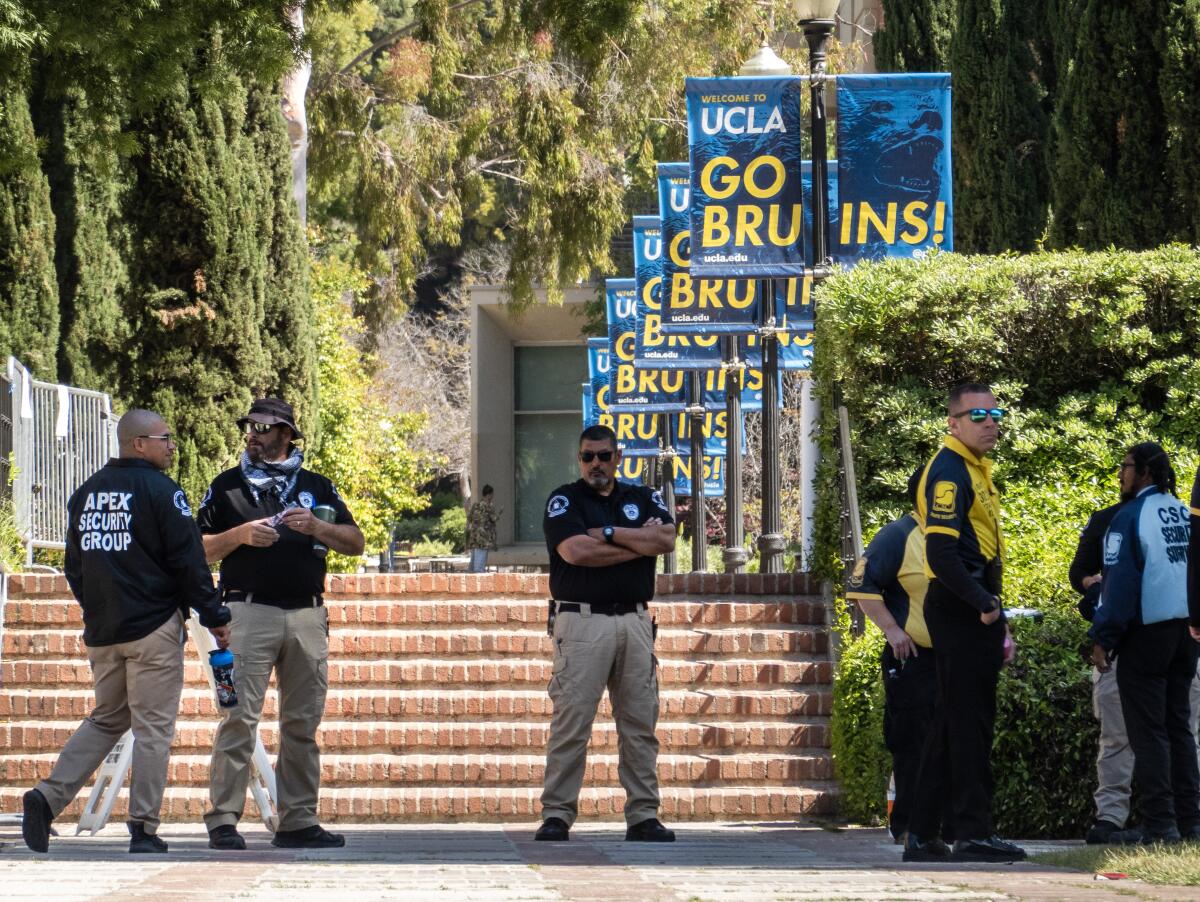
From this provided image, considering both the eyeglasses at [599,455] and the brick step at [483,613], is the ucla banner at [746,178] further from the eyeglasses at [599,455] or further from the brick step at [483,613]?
the eyeglasses at [599,455]

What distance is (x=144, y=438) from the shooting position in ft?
24.2

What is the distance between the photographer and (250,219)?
18156 millimetres

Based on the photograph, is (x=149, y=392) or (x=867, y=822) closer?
(x=867, y=822)

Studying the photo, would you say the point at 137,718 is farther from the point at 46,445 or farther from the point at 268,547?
the point at 46,445

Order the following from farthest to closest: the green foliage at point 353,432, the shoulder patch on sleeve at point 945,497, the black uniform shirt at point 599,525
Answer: the green foliage at point 353,432
the black uniform shirt at point 599,525
the shoulder patch on sleeve at point 945,497

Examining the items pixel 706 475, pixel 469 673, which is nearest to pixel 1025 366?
pixel 469 673

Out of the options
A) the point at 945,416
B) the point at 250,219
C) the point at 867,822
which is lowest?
the point at 867,822

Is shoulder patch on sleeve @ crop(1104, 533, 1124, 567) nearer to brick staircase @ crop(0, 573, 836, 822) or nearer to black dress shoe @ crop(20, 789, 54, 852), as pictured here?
brick staircase @ crop(0, 573, 836, 822)

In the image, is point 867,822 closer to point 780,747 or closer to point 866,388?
point 780,747

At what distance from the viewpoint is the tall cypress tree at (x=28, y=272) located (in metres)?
16.1

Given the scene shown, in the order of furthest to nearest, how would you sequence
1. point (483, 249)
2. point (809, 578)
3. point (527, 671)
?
point (483, 249), point (809, 578), point (527, 671)

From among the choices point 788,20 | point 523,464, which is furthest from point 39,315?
point 523,464

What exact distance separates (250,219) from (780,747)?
9.92 meters

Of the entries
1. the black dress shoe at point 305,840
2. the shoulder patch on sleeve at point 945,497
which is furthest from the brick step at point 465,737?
the shoulder patch on sleeve at point 945,497
